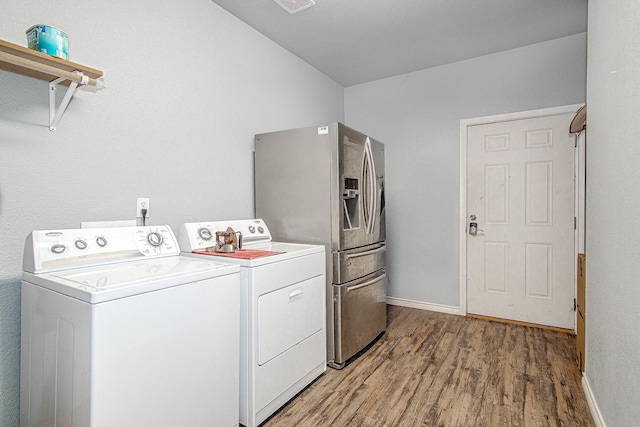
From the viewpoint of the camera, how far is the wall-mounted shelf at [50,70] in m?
1.26

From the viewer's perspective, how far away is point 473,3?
2.44 m

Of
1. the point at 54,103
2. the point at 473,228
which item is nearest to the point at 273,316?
the point at 54,103

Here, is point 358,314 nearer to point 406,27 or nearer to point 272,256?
point 272,256

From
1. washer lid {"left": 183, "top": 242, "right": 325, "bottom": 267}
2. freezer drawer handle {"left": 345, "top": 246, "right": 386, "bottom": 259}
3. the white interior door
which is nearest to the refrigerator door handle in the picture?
freezer drawer handle {"left": 345, "top": 246, "right": 386, "bottom": 259}

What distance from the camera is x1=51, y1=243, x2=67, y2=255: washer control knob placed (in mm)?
1407

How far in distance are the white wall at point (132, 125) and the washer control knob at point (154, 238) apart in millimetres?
199

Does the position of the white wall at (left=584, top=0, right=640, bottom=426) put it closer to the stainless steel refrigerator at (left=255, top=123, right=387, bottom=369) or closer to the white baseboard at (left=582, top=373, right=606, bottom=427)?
the white baseboard at (left=582, top=373, right=606, bottom=427)

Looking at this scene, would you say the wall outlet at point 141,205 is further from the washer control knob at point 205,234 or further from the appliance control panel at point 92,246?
the washer control knob at point 205,234

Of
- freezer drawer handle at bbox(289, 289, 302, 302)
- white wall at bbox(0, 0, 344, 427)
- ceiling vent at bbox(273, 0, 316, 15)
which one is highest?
ceiling vent at bbox(273, 0, 316, 15)

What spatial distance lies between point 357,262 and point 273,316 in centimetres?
91

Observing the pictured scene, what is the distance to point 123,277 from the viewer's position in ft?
4.21

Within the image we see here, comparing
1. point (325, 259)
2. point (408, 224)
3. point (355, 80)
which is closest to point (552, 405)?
point (325, 259)

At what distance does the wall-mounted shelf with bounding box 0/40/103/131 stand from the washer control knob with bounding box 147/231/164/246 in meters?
0.66

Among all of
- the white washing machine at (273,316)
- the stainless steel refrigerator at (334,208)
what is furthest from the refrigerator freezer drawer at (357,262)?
the white washing machine at (273,316)
